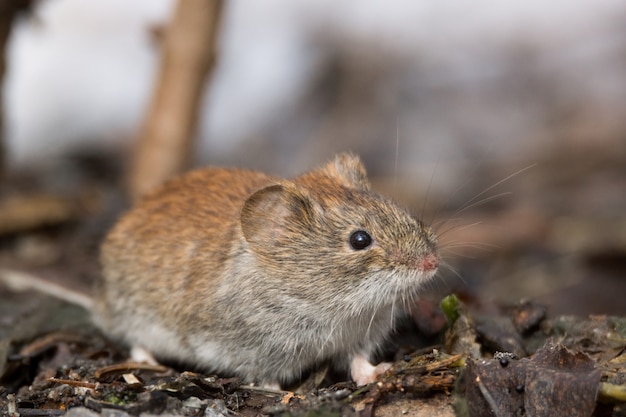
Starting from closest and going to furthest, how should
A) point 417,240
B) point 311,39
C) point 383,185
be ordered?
point 417,240
point 383,185
point 311,39

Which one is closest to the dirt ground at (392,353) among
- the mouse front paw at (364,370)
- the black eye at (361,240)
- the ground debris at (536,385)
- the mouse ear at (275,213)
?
the ground debris at (536,385)

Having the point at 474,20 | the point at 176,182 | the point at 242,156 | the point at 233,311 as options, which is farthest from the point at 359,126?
the point at 233,311

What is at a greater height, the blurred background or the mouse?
the blurred background

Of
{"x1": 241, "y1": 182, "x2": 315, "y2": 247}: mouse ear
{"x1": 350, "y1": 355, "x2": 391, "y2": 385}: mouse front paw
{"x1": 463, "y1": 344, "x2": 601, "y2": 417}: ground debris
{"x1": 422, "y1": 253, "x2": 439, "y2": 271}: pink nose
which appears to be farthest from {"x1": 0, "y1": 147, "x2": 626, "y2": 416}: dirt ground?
{"x1": 241, "y1": 182, "x2": 315, "y2": 247}: mouse ear

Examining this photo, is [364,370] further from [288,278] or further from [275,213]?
[275,213]

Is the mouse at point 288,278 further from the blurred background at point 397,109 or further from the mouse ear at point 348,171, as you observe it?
the blurred background at point 397,109

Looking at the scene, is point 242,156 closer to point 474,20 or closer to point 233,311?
point 474,20

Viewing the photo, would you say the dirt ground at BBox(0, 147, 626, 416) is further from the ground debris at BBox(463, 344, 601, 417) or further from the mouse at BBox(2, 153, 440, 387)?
the mouse at BBox(2, 153, 440, 387)
